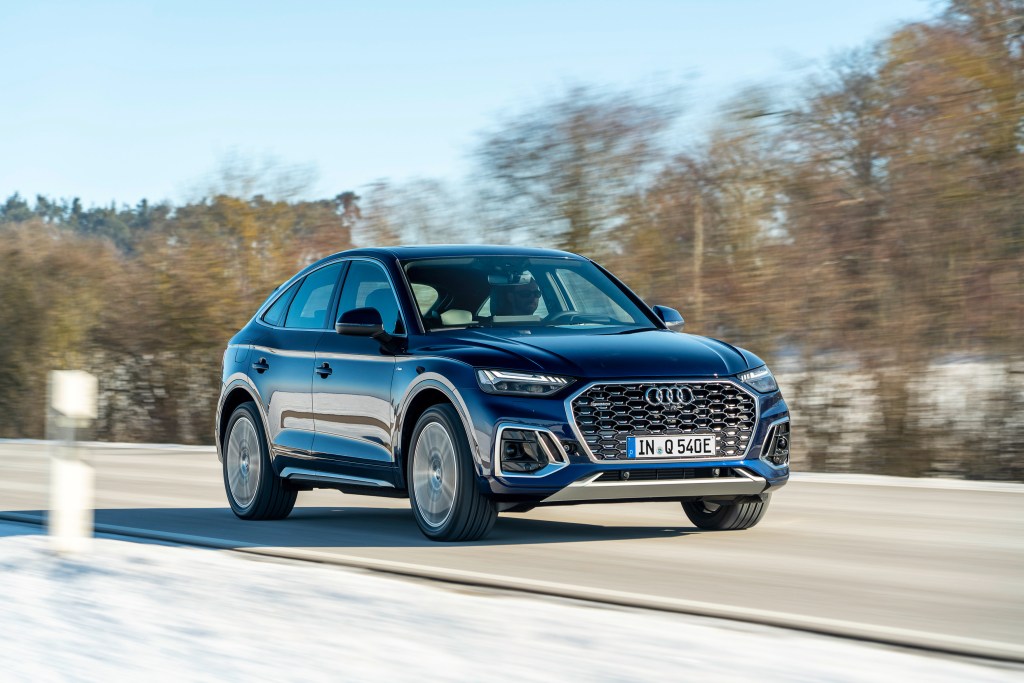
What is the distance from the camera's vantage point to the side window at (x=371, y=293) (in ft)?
31.7

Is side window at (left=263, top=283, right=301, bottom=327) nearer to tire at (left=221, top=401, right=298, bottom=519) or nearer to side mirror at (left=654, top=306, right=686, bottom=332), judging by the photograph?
tire at (left=221, top=401, right=298, bottom=519)

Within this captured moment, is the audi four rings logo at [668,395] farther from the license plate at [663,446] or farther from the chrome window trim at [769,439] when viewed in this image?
the chrome window trim at [769,439]

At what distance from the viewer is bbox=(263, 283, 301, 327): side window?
11.1 metres

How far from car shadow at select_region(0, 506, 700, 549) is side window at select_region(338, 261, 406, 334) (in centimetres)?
125

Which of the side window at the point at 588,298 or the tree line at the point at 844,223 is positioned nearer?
the side window at the point at 588,298

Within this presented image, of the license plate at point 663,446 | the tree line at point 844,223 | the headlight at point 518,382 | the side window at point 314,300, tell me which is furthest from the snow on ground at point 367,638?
the tree line at point 844,223

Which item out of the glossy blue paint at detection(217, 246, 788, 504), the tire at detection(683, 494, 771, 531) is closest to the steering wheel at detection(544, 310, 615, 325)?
the glossy blue paint at detection(217, 246, 788, 504)

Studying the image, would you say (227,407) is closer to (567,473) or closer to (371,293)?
(371,293)

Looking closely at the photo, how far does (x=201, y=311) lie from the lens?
83.4 feet

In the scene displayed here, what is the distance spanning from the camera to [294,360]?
34.3 feet

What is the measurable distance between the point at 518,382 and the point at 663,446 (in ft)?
2.67

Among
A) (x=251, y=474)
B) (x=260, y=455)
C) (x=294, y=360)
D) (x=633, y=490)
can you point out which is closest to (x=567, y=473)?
(x=633, y=490)

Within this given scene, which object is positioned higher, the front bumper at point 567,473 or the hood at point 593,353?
the hood at point 593,353

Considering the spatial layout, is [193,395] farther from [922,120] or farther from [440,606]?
[440,606]
